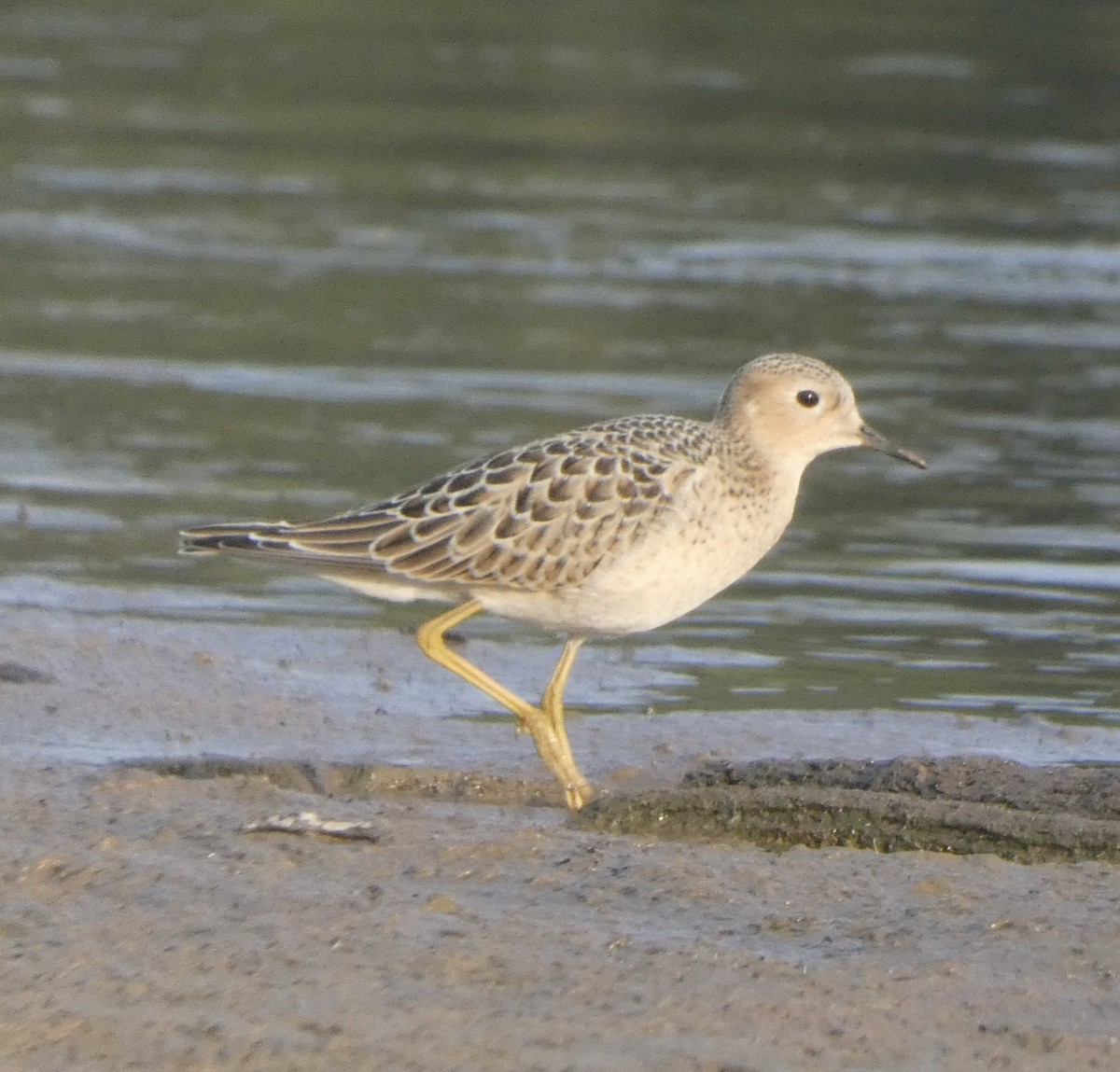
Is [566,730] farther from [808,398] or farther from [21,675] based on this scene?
[21,675]

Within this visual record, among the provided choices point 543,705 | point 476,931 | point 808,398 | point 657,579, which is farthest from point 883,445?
point 476,931

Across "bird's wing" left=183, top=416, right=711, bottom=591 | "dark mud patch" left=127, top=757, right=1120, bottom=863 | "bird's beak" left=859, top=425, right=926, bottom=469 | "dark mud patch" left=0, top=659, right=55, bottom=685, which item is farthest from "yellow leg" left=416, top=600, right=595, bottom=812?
"dark mud patch" left=0, top=659, right=55, bottom=685

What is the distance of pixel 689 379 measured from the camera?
13070 millimetres

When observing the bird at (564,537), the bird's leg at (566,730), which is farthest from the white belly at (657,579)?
the bird's leg at (566,730)

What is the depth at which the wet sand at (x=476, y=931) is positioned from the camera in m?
4.74

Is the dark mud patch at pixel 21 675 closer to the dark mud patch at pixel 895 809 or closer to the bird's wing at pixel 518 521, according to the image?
the bird's wing at pixel 518 521

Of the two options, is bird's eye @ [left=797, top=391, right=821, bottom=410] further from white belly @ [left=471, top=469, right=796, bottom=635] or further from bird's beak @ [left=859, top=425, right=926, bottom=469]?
white belly @ [left=471, top=469, right=796, bottom=635]

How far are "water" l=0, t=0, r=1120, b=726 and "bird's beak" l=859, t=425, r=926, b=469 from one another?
83 cm

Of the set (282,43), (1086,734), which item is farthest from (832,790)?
(282,43)

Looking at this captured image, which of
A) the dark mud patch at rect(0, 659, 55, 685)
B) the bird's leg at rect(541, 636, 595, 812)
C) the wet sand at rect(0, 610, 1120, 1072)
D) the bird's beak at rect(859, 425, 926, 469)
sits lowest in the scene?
the dark mud patch at rect(0, 659, 55, 685)

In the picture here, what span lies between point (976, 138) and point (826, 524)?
35.4 ft

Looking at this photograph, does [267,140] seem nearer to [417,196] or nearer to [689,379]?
[417,196]

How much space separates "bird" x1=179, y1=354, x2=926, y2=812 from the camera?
7.22 metres

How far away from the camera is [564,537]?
723 centimetres
